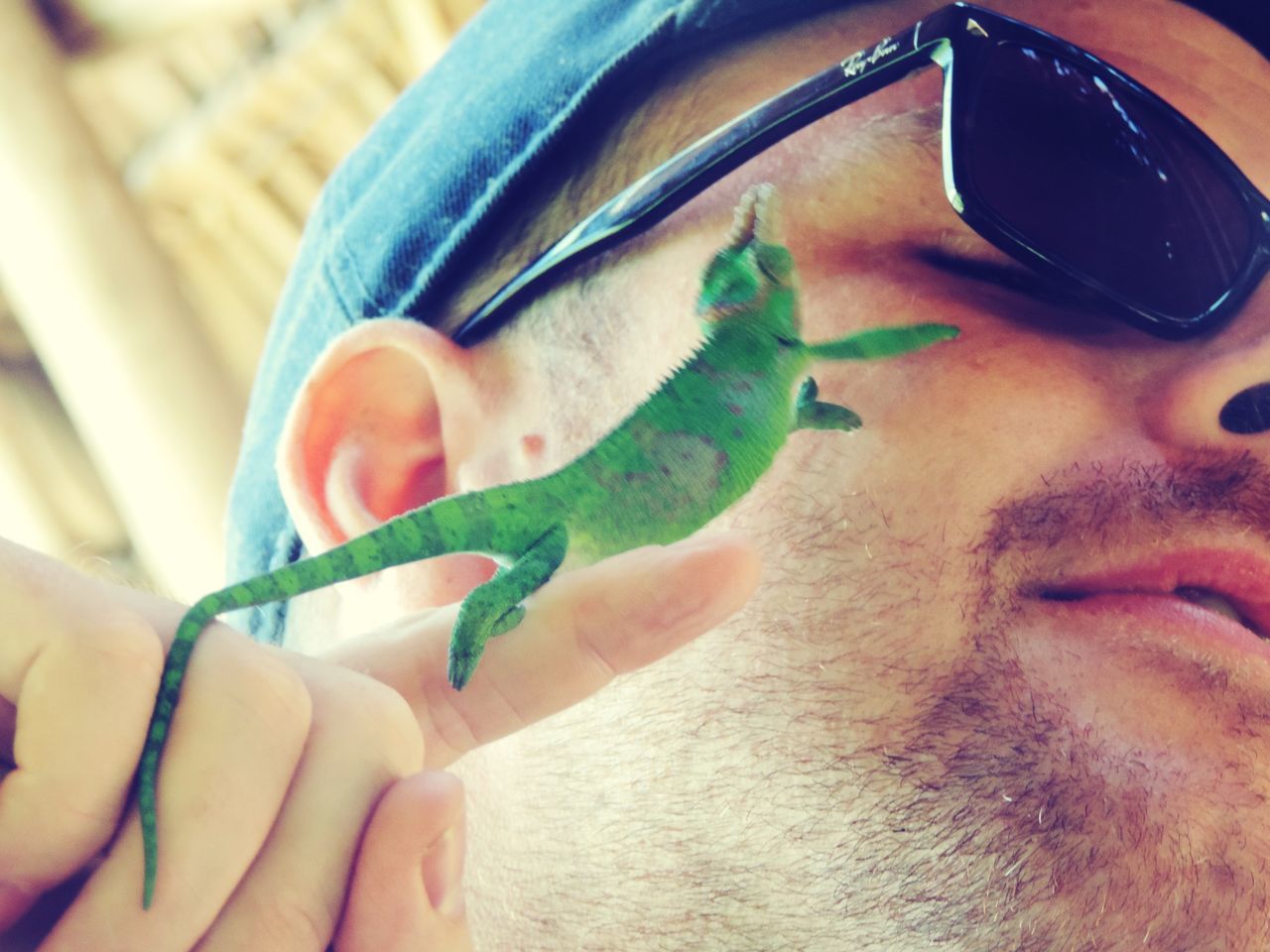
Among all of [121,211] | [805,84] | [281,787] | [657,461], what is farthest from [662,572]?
[121,211]

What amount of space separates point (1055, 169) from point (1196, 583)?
361mm

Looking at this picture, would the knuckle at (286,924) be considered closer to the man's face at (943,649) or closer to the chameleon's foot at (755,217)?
the man's face at (943,649)

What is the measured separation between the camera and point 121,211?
7.05 ft

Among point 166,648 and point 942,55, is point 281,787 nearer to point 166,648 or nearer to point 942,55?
point 166,648

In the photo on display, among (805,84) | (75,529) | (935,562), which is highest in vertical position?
(805,84)

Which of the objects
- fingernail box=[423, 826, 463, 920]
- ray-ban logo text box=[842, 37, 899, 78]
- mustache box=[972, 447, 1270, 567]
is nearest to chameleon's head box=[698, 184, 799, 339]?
ray-ban logo text box=[842, 37, 899, 78]

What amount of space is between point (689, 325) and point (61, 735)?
504 millimetres

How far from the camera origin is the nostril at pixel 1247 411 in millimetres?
846

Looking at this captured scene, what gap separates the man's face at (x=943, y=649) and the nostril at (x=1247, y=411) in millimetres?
13

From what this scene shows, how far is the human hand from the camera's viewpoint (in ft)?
1.65

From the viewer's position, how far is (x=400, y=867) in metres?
0.54

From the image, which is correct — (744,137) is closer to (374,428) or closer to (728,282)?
(728,282)

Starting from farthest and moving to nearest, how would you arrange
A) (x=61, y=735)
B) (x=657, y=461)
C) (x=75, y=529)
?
1. (x=75, y=529)
2. (x=657, y=461)
3. (x=61, y=735)

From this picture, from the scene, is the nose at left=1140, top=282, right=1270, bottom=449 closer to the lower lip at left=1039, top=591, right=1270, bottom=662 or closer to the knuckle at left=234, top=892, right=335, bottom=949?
the lower lip at left=1039, top=591, right=1270, bottom=662
